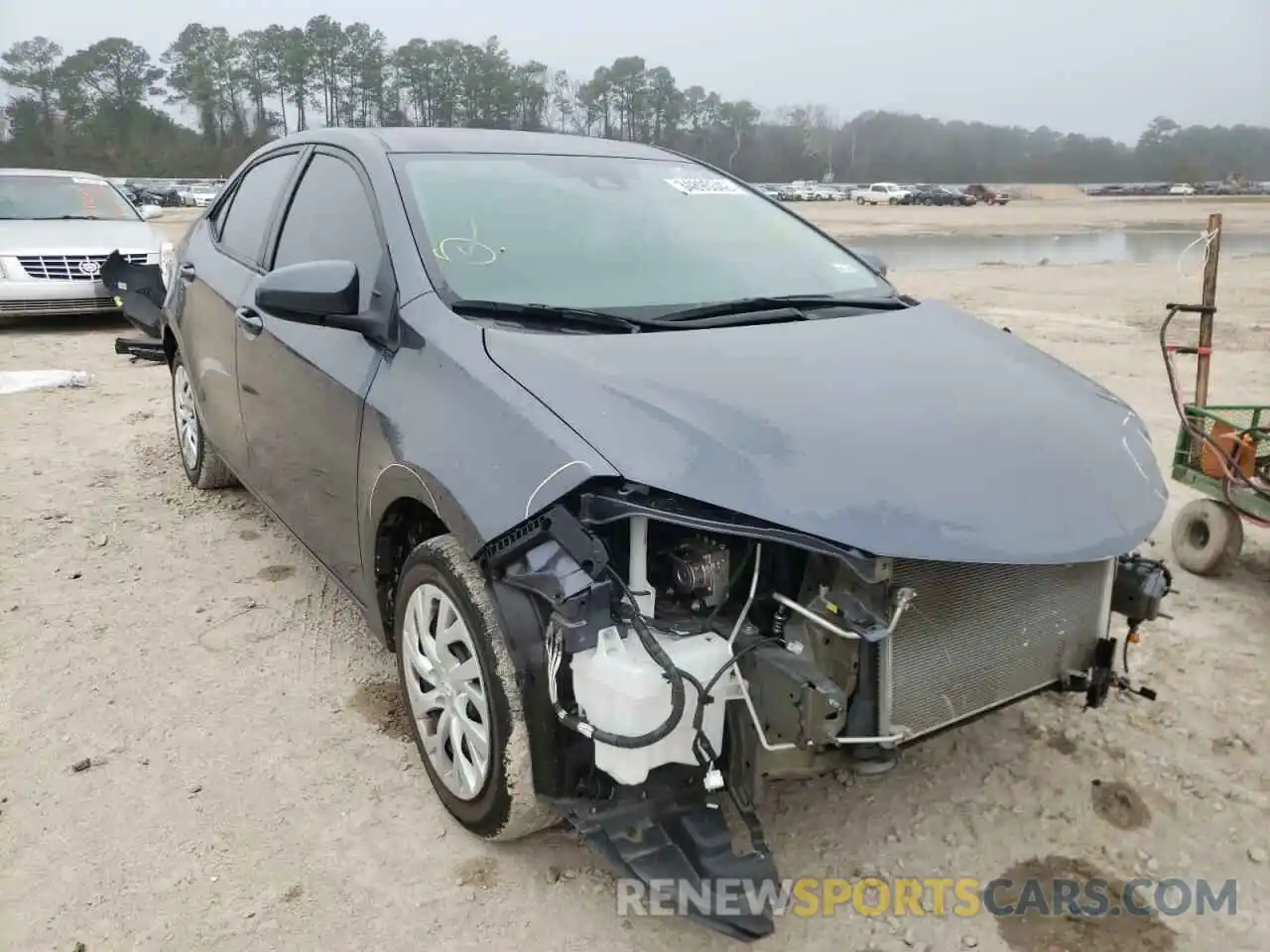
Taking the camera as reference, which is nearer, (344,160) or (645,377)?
(645,377)

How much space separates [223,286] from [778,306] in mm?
2370

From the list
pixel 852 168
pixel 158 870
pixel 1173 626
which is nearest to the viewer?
pixel 158 870

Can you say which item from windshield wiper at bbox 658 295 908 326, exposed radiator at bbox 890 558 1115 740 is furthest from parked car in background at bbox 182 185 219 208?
exposed radiator at bbox 890 558 1115 740

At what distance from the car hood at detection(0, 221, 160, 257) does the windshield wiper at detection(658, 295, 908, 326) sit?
29.9 ft

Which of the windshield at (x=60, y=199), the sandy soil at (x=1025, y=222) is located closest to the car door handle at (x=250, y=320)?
the windshield at (x=60, y=199)

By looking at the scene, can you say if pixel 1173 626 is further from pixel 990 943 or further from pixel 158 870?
pixel 158 870

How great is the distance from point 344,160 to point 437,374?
48.8 inches

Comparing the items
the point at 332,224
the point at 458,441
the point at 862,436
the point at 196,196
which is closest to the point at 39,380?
the point at 332,224

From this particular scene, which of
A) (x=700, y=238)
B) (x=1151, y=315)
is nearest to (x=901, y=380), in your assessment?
(x=700, y=238)

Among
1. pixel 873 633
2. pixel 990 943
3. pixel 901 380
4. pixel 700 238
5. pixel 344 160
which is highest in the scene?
pixel 344 160

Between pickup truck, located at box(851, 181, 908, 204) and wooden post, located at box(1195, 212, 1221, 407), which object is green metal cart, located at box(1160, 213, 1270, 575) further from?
pickup truck, located at box(851, 181, 908, 204)

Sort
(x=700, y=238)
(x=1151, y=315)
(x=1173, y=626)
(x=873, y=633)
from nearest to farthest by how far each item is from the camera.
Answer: (x=873, y=633)
(x=700, y=238)
(x=1173, y=626)
(x=1151, y=315)

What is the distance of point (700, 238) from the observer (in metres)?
3.22

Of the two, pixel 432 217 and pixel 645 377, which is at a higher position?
pixel 432 217
